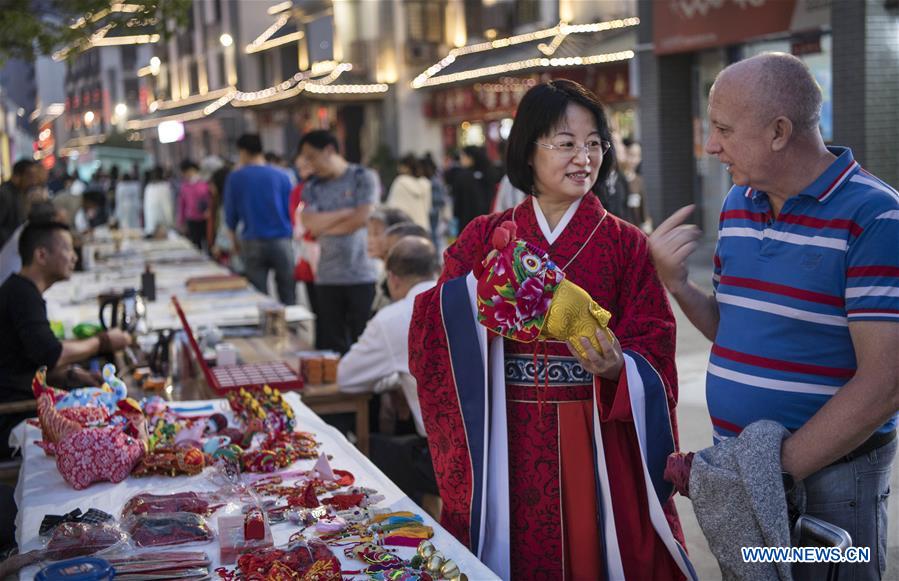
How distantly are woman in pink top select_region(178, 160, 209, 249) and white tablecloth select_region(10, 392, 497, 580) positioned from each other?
461 inches

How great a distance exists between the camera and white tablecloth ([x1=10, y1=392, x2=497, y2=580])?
8.18ft

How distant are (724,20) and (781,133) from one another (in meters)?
10.8

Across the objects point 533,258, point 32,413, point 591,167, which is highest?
point 591,167

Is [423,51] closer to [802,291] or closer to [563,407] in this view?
[563,407]

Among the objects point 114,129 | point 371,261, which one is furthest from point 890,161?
point 114,129

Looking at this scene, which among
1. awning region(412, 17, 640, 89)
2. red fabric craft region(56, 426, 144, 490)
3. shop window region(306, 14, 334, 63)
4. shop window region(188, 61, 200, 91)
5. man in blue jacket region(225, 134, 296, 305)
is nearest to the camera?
red fabric craft region(56, 426, 144, 490)

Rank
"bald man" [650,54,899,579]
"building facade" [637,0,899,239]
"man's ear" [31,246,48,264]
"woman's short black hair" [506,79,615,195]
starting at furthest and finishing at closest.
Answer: "building facade" [637,0,899,239], "man's ear" [31,246,48,264], "woman's short black hair" [506,79,615,195], "bald man" [650,54,899,579]

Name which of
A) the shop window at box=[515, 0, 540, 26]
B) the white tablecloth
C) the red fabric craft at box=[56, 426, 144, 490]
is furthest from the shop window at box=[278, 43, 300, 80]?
the red fabric craft at box=[56, 426, 144, 490]

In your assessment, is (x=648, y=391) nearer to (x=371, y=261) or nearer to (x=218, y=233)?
(x=371, y=261)

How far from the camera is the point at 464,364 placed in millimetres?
2803

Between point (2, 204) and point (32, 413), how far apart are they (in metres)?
5.37

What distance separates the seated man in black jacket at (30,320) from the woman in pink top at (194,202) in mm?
10366

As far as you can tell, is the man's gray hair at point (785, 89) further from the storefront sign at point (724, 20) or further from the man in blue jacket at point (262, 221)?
the storefront sign at point (724, 20)

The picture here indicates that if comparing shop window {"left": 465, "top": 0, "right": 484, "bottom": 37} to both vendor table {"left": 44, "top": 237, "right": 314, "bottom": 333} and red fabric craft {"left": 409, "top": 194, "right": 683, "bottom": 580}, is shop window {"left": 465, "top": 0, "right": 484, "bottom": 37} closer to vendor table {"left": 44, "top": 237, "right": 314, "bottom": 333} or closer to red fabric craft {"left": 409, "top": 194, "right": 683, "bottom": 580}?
vendor table {"left": 44, "top": 237, "right": 314, "bottom": 333}
